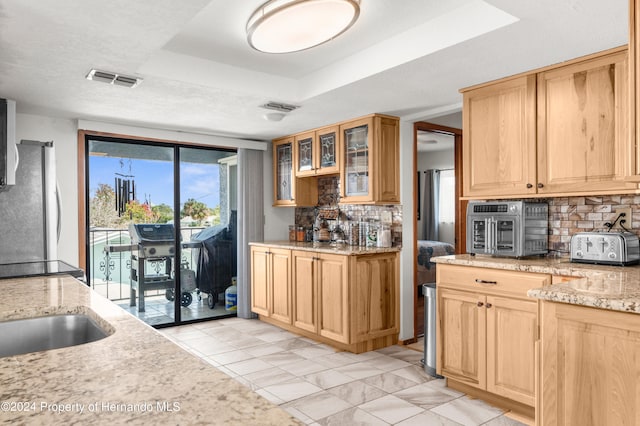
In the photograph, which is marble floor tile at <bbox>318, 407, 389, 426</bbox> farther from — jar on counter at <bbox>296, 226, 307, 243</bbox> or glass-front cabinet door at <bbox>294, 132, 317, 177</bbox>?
jar on counter at <bbox>296, 226, 307, 243</bbox>

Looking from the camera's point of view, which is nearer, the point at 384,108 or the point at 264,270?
the point at 384,108

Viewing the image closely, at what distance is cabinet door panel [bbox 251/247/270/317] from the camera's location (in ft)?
15.9

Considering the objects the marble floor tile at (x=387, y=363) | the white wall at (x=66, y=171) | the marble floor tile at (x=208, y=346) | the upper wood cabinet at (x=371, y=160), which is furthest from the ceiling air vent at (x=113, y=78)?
the marble floor tile at (x=387, y=363)

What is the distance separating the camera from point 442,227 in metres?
7.39

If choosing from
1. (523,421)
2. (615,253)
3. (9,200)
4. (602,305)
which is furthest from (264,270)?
(602,305)

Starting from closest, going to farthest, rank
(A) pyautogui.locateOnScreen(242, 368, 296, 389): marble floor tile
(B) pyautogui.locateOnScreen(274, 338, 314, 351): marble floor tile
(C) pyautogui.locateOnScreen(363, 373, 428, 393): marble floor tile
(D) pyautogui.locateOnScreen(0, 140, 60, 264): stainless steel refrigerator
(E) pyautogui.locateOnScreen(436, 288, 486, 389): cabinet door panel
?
1. (E) pyautogui.locateOnScreen(436, 288, 486, 389): cabinet door panel
2. (D) pyautogui.locateOnScreen(0, 140, 60, 264): stainless steel refrigerator
3. (C) pyautogui.locateOnScreen(363, 373, 428, 393): marble floor tile
4. (A) pyautogui.locateOnScreen(242, 368, 296, 389): marble floor tile
5. (B) pyautogui.locateOnScreen(274, 338, 314, 351): marble floor tile

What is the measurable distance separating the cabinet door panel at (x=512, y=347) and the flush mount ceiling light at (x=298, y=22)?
72.7 inches

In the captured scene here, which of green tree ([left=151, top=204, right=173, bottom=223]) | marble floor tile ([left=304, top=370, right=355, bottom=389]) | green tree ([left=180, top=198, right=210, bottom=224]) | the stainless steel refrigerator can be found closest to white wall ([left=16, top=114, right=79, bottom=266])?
green tree ([left=151, top=204, right=173, bottom=223])

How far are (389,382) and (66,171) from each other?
3.38 m

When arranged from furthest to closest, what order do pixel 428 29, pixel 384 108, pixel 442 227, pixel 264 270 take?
pixel 442 227, pixel 264 270, pixel 384 108, pixel 428 29

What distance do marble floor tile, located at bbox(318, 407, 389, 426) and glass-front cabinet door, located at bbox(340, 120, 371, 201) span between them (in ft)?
6.39

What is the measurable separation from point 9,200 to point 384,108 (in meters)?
2.88

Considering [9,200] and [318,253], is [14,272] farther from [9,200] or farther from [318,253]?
[318,253]

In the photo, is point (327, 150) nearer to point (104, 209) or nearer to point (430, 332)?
point (430, 332)
